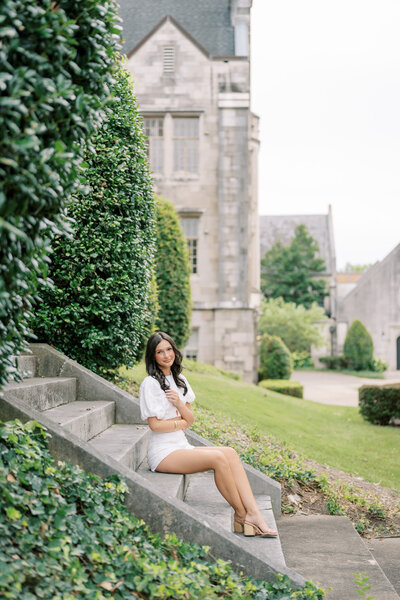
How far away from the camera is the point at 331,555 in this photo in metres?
4.71

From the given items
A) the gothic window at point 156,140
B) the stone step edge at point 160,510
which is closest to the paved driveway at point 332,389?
the gothic window at point 156,140

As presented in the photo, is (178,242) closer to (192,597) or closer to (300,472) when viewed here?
(300,472)

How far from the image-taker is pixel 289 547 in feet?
16.0

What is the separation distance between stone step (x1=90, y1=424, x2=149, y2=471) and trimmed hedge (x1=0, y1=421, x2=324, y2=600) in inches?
27.8

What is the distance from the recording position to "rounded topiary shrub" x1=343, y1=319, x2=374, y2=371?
3862cm

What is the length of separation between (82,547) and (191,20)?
79.7ft

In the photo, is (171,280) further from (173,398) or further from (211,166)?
(173,398)

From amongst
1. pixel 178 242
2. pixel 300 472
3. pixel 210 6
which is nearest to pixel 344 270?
pixel 210 6

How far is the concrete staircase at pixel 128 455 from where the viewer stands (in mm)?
3889

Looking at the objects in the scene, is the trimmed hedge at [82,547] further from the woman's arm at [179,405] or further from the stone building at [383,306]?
the stone building at [383,306]

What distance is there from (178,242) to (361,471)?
315 inches

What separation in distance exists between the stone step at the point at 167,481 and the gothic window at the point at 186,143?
18352mm

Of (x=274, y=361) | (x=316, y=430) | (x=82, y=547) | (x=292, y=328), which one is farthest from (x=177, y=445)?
(x=292, y=328)

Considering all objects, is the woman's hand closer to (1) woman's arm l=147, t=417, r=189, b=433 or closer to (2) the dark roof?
(1) woman's arm l=147, t=417, r=189, b=433
